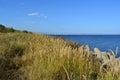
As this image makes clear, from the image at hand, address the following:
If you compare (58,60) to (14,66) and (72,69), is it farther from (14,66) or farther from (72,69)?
(14,66)

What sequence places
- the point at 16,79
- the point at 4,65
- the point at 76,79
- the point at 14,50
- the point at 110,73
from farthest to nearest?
1. the point at 14,50
2. the point at 4,65
3. the point at 16,79
4. the point at 76,79
5. the point at 110,73

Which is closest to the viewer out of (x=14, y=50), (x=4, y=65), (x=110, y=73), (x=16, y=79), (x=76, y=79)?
(x=110, y=73)

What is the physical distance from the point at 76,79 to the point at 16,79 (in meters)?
1.78

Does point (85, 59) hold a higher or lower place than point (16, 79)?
higher

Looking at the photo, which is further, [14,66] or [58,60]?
[14,66]

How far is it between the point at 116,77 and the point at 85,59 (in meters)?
1.71

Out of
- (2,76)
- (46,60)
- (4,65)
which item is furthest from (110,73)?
(4,65)

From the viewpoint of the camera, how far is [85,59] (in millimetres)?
6855

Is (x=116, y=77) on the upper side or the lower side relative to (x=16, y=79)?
upper

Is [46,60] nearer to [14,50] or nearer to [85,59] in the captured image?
[85,59]

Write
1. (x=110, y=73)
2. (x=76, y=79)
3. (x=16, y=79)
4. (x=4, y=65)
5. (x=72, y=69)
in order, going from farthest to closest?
(x=4, y=65) → (x=16, y=79) → (x=72, y=69) → (x=76, y=79) → (x=110, y=73)

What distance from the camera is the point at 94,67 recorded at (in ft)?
22.1

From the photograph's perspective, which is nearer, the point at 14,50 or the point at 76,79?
the point at 76,79

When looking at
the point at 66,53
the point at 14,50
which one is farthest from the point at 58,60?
the point at 14,50
